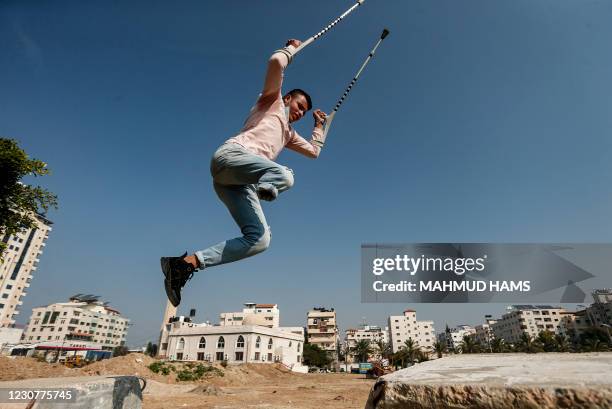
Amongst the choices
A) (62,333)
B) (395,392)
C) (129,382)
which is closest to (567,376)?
(395,392)

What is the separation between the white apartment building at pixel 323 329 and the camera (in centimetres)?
8950

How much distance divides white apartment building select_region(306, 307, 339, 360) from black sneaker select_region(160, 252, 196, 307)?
3663 inches

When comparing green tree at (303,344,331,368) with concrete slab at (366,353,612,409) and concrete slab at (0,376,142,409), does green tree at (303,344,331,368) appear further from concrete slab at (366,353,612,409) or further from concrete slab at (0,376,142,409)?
concrete slab at (366,353,612,409)

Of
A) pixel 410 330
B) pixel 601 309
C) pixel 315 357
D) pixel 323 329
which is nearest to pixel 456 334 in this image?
pixel 410 330

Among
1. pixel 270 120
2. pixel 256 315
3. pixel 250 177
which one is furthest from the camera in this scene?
pixel 256 315

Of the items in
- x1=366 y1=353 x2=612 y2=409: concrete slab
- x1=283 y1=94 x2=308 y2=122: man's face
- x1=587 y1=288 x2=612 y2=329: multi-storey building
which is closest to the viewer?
x1=366 y1=353 x2=612 y2=409: concrete slab

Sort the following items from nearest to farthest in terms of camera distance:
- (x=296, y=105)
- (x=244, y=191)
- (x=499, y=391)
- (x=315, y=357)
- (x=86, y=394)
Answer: (x=499, y=391)
(x=86, y=394)
(x=244, y=191)
(x=296, y=105)
(x=315, y=357)

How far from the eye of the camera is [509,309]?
11856cm

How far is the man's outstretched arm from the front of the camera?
3.01 meters

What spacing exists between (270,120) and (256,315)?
272 ft

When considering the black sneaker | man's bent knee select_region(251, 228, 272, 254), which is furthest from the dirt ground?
man's bent knee select_region(251, 228, 272, 254)

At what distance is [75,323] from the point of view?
9912 cm

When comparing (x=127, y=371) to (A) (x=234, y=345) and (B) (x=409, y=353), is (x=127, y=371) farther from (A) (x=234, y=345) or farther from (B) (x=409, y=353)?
(B) (x=409, y=353)

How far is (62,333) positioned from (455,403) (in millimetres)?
121214
